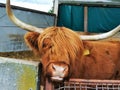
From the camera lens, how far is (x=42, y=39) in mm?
4629

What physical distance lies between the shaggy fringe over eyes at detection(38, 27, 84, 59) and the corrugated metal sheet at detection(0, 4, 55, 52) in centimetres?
351

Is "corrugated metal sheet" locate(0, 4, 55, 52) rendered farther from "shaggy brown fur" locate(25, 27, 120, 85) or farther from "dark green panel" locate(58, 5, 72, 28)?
"shaggy brown fur" locate(25, 27, 120, 85)

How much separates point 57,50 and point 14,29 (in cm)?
441

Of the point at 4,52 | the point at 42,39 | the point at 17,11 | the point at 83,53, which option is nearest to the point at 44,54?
the point at 42,39

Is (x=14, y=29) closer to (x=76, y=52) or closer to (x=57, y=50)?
(x=76, y=52)

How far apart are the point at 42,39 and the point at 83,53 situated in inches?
23.9

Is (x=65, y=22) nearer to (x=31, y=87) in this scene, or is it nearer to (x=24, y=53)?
(x=24, y=53)

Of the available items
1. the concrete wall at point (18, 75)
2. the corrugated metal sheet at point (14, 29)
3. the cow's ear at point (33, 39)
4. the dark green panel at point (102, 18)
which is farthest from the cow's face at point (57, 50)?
the dark green panel at point (102, 18)

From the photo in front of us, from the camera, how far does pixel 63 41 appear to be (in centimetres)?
442

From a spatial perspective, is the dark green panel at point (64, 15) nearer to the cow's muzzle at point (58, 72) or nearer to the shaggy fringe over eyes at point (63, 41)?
the shaggy fringe over eyes at point (63, 41)

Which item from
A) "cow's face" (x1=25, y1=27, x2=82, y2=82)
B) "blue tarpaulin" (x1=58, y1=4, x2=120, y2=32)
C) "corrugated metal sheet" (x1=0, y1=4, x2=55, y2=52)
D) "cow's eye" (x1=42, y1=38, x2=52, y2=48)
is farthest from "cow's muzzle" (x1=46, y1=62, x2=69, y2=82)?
"blue tarpaulin" (x1=58, y1=4, x2=120, y2=32)

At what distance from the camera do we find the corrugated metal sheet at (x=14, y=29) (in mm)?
8156

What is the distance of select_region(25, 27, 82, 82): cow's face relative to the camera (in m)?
3.83

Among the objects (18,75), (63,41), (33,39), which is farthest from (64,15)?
(18,75)
